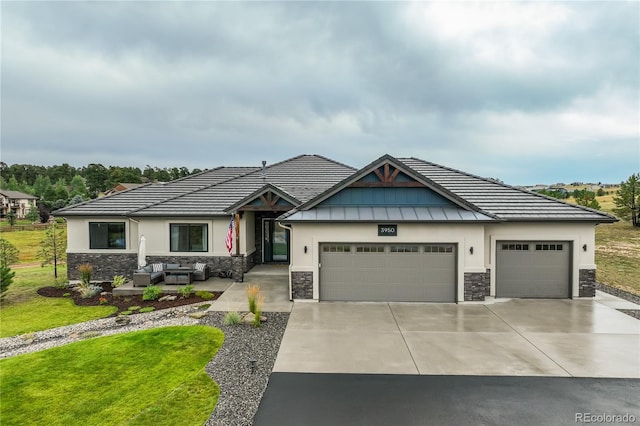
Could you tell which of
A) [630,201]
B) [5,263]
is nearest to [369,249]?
[5,263]

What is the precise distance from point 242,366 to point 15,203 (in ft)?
293

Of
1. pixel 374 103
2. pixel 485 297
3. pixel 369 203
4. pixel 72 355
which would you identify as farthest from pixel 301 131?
pixel 72 355

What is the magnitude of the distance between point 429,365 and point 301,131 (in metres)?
31.4

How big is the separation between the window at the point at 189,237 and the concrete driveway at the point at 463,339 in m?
6.37

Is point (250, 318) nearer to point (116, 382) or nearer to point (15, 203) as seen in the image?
point (116, 382)

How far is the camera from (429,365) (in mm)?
6496

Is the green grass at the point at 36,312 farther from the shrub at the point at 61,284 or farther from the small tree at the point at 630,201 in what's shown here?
the small tree at the point at 630,201

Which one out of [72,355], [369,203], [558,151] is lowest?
[72,355]

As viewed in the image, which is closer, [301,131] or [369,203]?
[369,203]

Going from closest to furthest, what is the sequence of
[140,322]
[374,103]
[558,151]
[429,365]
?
[429,365] → [140,322] → [374,103] → [558,151]

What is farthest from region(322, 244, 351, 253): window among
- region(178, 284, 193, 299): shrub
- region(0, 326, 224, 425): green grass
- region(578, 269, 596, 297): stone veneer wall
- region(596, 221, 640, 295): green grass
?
region(596, 221, 640, 295): green grass

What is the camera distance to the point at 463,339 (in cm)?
786

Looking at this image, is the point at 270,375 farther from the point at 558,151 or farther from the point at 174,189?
the point at 558,151

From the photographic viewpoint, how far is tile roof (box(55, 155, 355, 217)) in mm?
14664
